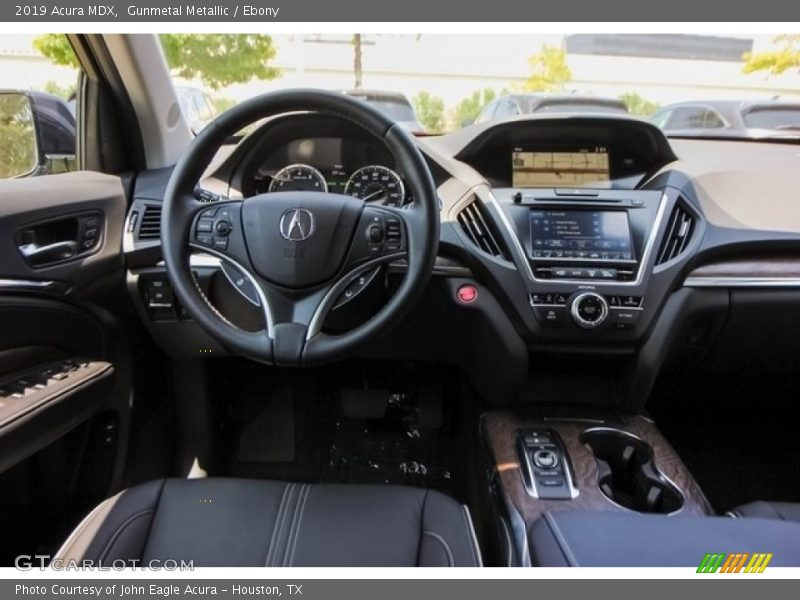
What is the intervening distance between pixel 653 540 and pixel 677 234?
972 millimetres

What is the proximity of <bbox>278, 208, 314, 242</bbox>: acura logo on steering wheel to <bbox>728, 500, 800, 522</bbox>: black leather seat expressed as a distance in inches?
48.5

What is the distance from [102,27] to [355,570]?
1559 mm

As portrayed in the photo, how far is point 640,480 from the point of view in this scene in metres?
1.70

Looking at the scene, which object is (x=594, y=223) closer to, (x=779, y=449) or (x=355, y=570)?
(x=355, y=570)

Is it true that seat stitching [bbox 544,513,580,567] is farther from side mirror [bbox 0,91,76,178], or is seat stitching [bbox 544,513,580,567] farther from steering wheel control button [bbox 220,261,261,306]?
side mirror [bbox 0,91,76,178]

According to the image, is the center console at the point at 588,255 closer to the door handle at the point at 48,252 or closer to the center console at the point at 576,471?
the center console at the point at 576,471

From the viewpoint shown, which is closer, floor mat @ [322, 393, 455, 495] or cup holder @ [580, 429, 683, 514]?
cup holder @ [580, 429, 683, 514]

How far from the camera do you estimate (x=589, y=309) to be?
163 centimetres

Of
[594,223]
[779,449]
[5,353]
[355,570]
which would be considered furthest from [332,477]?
[779,449]

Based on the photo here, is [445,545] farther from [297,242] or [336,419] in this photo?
[336,419]

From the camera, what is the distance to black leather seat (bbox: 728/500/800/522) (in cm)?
131

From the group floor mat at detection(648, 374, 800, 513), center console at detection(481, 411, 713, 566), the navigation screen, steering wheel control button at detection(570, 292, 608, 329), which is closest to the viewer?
center console at detection(481, 411, 713, 566)

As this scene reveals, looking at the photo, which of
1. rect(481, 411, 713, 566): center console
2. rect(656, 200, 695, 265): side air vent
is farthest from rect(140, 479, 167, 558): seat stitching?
rect(656, 200, 695, 265): side air vent

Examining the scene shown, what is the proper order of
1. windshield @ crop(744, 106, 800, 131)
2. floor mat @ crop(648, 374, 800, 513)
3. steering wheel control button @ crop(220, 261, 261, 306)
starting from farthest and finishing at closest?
1. windshield @ crop(744, 106, 800, 131)
2. floor mat @ crop(648, 374, 800, 513)
3. steering wheel control button @ crop(220, 261, 261, 306)
